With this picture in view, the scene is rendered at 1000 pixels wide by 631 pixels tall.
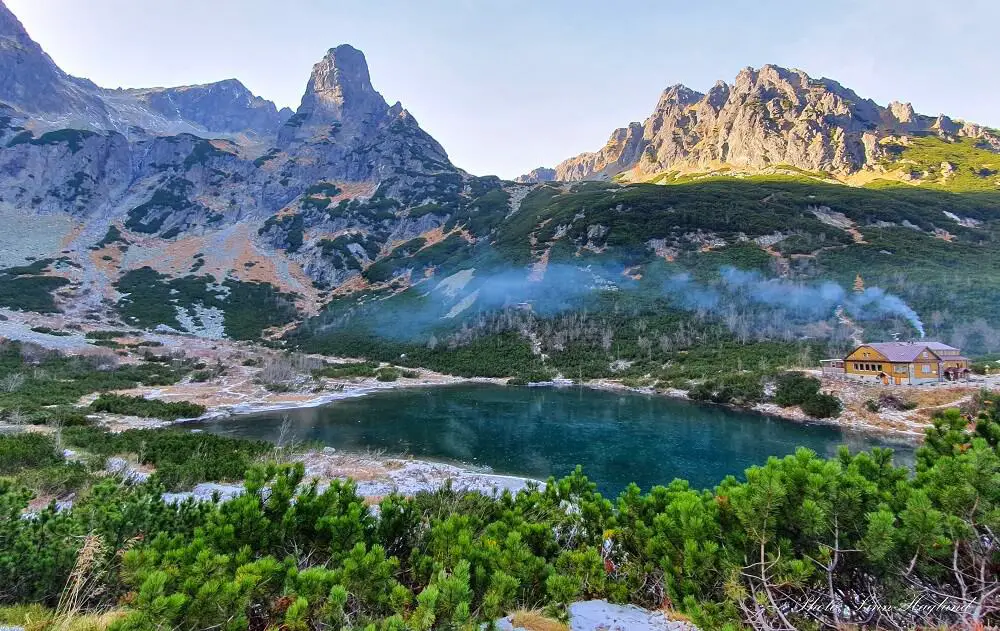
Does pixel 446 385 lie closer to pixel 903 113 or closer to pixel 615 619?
pixel 615 619

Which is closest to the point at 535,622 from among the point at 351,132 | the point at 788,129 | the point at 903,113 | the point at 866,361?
the point at 866,361

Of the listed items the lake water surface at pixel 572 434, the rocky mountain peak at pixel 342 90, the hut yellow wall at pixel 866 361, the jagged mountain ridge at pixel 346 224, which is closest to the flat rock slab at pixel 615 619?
the lake water surface at pixel 572 434

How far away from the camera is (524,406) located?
142 feet

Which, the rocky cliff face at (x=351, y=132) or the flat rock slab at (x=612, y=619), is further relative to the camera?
the rocky cliff face at (x=351, y=132)

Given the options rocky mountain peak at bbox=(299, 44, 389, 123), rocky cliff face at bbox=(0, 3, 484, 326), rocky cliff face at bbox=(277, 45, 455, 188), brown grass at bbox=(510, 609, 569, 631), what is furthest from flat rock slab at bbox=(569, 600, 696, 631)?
rocky mountain peak at bbox=(299, 44, 389, 123)

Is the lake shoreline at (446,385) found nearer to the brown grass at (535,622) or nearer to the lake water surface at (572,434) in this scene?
the lake water surface at (572,434)

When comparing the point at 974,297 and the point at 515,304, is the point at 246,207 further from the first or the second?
the point at 974,297

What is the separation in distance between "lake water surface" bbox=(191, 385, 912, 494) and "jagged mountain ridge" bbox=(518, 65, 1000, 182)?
139m

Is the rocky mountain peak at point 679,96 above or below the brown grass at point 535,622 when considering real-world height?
above

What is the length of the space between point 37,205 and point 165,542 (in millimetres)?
161904

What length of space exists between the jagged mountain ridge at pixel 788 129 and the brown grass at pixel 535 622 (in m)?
169

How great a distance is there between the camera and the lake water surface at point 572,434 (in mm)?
23781

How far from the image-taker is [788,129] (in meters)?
146

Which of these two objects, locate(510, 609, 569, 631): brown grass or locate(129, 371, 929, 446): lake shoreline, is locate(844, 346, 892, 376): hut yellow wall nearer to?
locate(129, 371, 929, 446): lake shoreline
